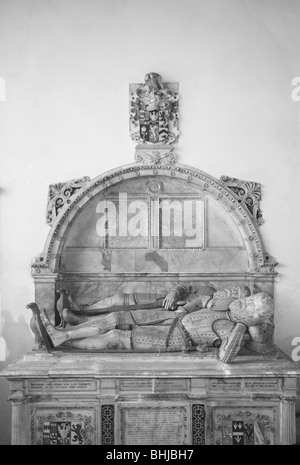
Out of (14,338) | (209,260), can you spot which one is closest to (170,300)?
(209,260)

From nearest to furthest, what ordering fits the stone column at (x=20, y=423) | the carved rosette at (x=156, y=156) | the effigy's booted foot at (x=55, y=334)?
1. the stone column at (x=20, y=423)
2. the effigy's booted foot at (x=55, y=334)
3. the carved rosette at (x=156, y=156)

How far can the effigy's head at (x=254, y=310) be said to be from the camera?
15.7ft

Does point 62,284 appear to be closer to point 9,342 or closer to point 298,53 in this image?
point 9,342

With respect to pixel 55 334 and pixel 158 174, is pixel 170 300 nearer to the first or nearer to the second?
pixel 55 334

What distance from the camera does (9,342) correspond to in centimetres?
570

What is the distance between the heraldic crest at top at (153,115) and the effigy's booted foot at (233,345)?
2.24 meters

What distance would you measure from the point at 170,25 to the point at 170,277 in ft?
9.17

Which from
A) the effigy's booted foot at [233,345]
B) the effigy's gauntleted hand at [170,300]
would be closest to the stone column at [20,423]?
the effigy's gauntleted hand at [170,300]

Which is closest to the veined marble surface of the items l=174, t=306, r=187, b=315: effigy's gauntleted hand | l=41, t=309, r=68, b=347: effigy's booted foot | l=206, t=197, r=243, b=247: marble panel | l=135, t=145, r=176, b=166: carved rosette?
l=41, t=309, r=68, b=347: effigy's booted foot

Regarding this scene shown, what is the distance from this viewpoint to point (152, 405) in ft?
14.9

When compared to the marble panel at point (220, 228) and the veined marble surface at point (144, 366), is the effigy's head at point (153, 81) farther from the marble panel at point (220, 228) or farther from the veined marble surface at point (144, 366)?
the veined marble surface at point (144, 366)

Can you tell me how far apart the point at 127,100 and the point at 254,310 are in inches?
106

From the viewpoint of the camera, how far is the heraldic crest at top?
19.0 ft
